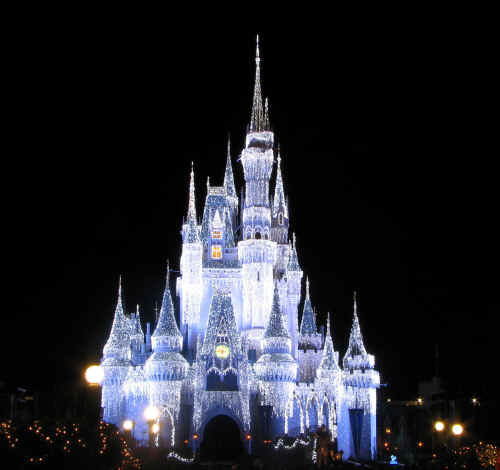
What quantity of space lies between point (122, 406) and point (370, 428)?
16.2 metres

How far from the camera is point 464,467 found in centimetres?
2856

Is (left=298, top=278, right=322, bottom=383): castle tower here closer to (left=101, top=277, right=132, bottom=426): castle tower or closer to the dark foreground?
(left=101, top=277, right=132, bottom=426): castle tower

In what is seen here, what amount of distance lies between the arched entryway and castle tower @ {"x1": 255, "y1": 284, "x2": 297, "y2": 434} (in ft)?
A: 10.8

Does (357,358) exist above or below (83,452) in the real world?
above

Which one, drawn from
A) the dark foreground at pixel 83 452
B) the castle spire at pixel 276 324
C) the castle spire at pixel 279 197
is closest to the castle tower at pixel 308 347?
the castle spire at pixel 276 324

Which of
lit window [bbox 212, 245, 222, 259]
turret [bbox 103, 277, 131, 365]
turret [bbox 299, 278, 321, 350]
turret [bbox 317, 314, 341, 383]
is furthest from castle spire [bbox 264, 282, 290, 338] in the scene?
turret [bbox 103, 277, 131, 365]

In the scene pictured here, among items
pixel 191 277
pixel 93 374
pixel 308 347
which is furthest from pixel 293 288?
pixel 93 374

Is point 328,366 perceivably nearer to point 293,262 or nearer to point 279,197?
point 293,262

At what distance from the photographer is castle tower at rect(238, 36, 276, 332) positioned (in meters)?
57.8

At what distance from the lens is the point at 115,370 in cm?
5412

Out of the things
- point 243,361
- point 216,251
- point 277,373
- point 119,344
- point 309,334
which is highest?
point 216,251

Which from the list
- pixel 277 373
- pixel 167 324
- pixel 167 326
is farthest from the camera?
pixel 167 324

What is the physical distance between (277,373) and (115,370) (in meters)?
10.8

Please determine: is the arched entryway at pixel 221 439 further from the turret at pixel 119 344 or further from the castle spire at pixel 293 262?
the castle spire at pixel 293 262
